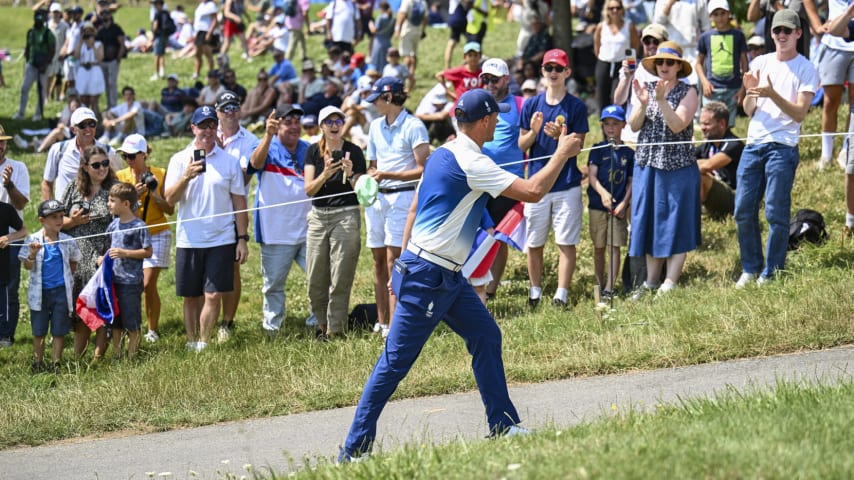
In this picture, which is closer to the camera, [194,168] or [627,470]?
[627,470]

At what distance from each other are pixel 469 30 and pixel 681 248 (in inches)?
534

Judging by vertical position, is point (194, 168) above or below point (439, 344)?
above

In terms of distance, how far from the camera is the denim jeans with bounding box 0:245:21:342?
36.8ft

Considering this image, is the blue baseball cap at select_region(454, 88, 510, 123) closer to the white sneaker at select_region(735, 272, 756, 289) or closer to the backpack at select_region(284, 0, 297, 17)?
the white sneaker at select_region(735, 272, 756, 289)

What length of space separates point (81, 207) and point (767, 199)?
20.1 feet

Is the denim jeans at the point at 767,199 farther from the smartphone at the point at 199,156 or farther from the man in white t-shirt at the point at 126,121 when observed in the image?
the man in white t-shirt at the point at 126,121

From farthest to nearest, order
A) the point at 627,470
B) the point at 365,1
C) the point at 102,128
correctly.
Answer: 1. the point at 365,1
2. the point at 102,128
3. the point at 627,470

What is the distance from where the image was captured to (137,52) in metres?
35.2

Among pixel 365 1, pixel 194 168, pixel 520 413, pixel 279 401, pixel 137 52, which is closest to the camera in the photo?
pixel 520 413

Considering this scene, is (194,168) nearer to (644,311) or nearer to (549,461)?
(644,311)

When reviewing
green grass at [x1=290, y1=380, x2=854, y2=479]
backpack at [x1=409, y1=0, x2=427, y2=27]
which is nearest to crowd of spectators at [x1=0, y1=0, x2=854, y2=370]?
green grass at [x1=290, y1=380, x2=854, y2=479]

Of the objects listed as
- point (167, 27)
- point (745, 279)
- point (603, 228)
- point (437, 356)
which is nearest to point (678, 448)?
point (437, 356)

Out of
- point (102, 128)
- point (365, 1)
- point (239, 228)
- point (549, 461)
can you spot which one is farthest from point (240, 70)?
point (549, 461)

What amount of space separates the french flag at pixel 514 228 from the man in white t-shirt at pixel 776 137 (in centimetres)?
194
